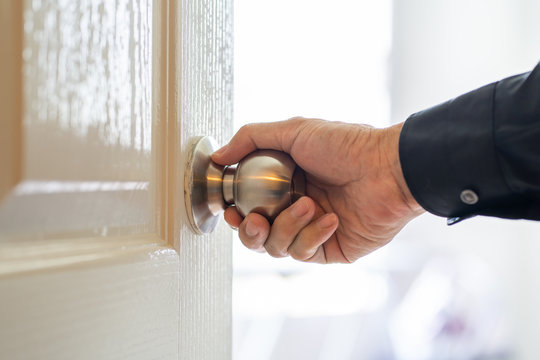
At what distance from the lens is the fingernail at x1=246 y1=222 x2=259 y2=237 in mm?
367

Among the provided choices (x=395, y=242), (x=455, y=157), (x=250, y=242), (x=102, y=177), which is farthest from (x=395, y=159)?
(x=395, y=242)

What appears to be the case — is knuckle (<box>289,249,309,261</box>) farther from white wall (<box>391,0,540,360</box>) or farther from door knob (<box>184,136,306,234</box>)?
white wall (<box>391,0,540,360</box>)

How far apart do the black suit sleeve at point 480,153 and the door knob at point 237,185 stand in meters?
0.13

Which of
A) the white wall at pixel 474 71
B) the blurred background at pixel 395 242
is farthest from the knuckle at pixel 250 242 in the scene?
the white wall at pixel 474 71

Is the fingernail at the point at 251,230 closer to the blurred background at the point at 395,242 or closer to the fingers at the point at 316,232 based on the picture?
the fingers at the point at 316,232

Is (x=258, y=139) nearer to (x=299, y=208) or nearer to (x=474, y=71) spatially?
(x=299, y=208)

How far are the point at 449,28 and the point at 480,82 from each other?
239mm

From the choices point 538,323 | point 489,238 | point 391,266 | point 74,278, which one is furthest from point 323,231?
point 538,323

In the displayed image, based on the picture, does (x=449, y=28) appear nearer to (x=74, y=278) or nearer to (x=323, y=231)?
(x=323, y=231)

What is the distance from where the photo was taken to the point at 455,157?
1.26 feet

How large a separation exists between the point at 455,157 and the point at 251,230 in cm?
18

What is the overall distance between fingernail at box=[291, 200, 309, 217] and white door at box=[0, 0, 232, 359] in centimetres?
8

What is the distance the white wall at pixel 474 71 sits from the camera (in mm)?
1719

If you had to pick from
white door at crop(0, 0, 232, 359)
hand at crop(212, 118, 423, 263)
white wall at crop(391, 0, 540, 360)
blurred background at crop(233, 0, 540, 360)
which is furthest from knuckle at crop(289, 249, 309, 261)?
white wall at crop(391, 0, 540, 360)
